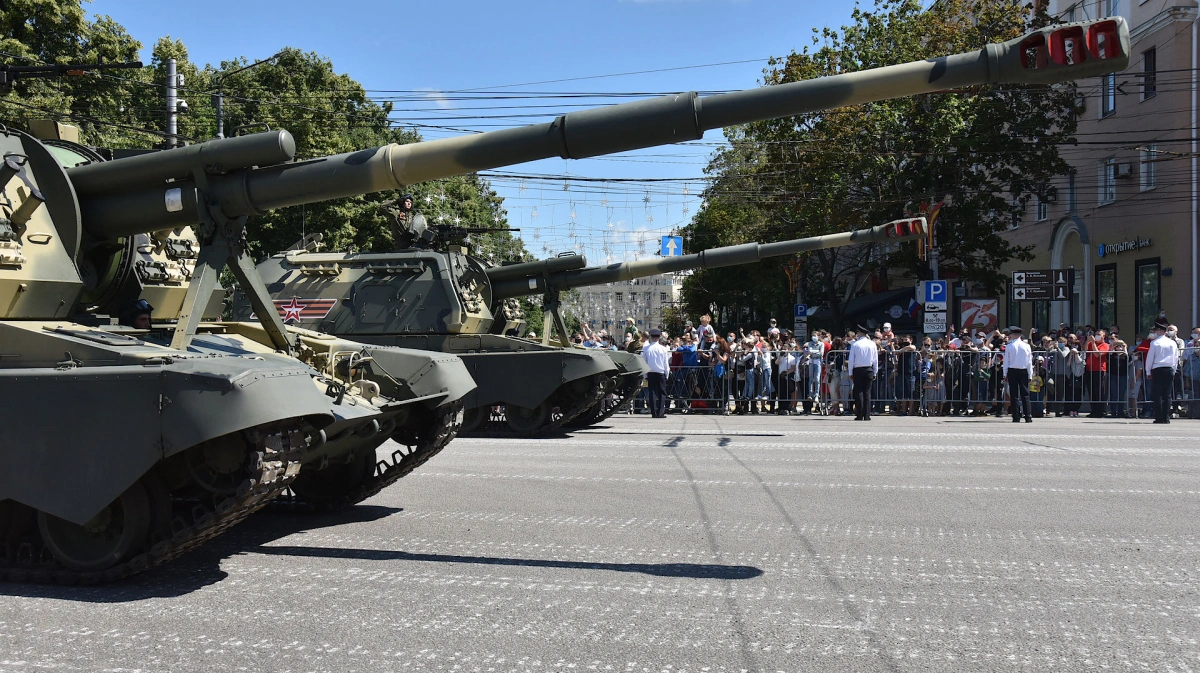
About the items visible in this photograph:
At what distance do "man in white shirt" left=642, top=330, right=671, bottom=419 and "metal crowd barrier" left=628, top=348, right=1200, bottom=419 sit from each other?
151 cm

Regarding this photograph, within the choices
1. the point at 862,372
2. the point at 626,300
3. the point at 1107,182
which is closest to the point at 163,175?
Answer: the point at 862,372

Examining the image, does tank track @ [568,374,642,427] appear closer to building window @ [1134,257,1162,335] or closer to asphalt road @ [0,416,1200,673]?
asphalt road @ [0,416,1200,673]

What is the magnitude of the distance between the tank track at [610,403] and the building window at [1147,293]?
16.4 meters

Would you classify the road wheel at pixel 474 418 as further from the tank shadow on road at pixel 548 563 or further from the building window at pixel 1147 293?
the building window at pixel 1147 293

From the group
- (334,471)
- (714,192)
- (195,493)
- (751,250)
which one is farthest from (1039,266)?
(195,493)

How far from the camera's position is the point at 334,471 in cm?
895

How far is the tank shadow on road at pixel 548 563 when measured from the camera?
6527 mm

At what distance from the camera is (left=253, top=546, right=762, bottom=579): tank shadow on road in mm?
6527

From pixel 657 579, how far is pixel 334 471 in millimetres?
3648

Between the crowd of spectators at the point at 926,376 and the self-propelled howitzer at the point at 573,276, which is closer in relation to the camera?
the self-propelled howitzer at the point at 573,276

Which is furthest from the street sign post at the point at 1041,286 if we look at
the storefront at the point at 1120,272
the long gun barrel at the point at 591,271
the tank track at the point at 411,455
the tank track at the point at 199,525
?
the tank track at the point at 199,525

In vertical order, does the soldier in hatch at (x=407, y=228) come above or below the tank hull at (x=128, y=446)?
above

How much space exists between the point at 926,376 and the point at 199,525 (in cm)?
1712

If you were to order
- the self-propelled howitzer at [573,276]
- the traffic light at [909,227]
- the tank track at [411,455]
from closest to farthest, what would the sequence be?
1. the tank track at [411,455]
2. the traffic light at [909,227]
3. the self-propelled howitzer at [573,276]
